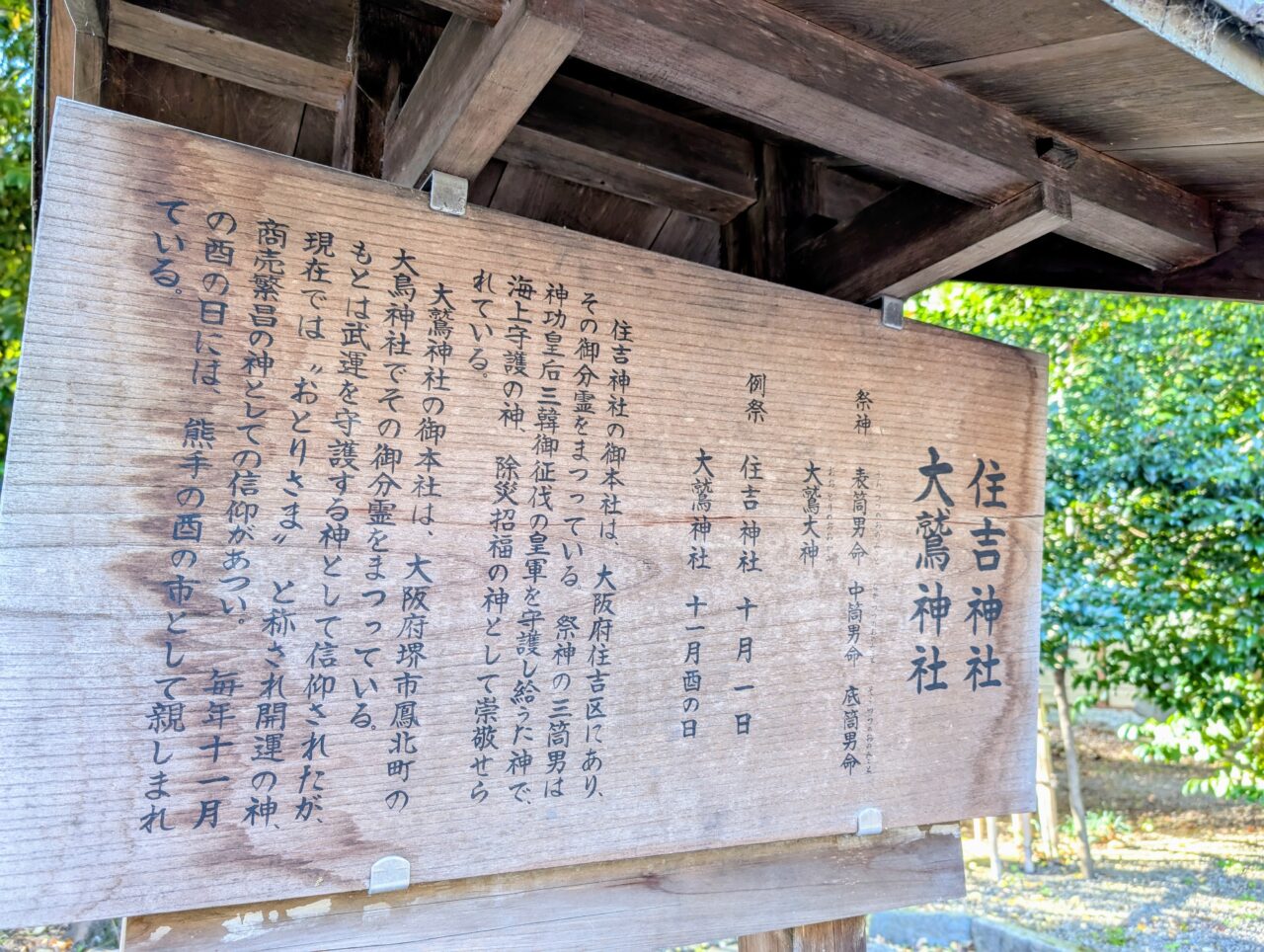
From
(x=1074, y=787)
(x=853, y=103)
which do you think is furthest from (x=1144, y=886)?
(x=853, y=103)

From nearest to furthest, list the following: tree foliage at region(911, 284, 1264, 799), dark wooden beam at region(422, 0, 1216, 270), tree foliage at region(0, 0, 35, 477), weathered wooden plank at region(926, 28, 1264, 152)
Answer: dark wooden beam at region(422, 0, 1216, 270)
weathered wooden plank at region(926, 28, 1264, 152)
tree foliage at region(0, 0, 35, 477)
tree foliage at region(911, 284, 1264, 799)

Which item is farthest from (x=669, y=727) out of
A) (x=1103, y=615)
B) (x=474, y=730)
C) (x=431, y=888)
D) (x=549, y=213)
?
(x=1103, y=615)

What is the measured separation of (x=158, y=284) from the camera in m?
1.18

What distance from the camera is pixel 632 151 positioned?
1.97 meters

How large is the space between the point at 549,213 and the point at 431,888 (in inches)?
62.9

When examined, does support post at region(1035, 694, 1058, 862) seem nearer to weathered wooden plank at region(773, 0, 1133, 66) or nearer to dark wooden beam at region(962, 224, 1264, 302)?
dark wooden beam at region(962, 224, 1264, 302)

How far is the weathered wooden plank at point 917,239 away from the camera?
1.62 metres

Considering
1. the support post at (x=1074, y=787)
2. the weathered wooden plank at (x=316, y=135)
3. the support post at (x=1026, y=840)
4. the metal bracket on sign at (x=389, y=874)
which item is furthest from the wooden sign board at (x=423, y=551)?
A: the support post at (x=1026, y=840)

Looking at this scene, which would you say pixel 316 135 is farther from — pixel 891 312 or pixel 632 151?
pixel 891 312

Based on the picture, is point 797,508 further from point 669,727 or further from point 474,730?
point 474,730

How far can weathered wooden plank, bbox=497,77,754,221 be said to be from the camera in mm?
1884

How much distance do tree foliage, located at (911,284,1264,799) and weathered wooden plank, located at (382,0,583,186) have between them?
5103mm

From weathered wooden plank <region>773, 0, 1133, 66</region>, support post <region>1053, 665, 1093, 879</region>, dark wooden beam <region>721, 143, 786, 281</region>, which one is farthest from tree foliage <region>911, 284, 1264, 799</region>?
weathered wooden plank <region>773, 0, 1133, 66</region>

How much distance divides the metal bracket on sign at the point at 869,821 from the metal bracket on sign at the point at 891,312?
103 cm
